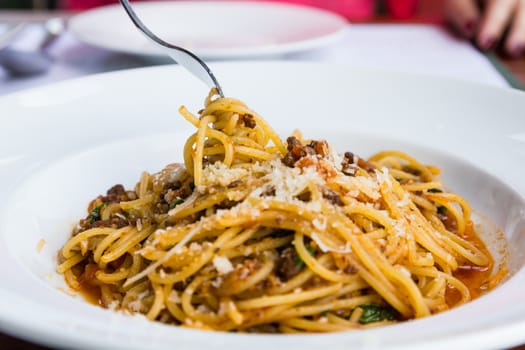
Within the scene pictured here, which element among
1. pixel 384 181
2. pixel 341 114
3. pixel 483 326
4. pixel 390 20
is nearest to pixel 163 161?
pixel 341 114

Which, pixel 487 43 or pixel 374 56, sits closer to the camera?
pixel 374 56

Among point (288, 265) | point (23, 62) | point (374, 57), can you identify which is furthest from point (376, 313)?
point (23, 62)

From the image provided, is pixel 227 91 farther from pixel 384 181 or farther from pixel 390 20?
pixel 390 20

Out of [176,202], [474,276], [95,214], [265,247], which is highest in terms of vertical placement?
[265,247]

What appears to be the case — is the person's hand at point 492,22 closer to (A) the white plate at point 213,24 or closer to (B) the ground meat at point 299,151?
(A) the white plate at point 213,24

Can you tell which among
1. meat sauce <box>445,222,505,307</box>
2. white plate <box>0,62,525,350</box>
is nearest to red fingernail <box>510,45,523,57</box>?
white plate <box>0,62,525,350</box>

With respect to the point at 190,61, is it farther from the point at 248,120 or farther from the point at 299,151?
the point at 299,151
